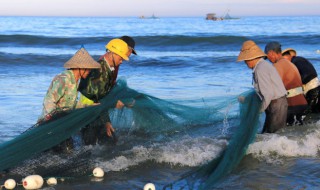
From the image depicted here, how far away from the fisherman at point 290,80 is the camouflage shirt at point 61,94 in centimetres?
302

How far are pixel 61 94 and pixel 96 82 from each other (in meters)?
0.52

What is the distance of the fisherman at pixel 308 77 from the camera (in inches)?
324

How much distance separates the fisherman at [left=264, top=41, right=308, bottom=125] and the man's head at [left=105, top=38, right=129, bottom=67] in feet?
7.64

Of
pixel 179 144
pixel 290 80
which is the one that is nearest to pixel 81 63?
pixel 179 144

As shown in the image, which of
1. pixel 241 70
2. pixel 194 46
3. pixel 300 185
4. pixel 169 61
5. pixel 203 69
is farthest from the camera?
pixel 194 46

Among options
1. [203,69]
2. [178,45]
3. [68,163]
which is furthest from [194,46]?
[68,163]

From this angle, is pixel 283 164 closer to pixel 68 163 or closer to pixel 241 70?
pixel 68 163

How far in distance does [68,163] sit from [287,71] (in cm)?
343

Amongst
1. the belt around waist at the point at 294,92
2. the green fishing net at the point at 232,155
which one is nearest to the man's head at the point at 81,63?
the green fishing net at the point at 232,155

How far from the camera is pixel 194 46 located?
28.1m

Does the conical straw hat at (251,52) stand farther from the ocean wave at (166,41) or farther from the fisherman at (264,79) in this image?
the ocean wave at (166,41)

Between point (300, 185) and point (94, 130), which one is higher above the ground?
point (94, 130)

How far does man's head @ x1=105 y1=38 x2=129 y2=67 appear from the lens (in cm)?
599

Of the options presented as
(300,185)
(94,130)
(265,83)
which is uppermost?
(265,83)
